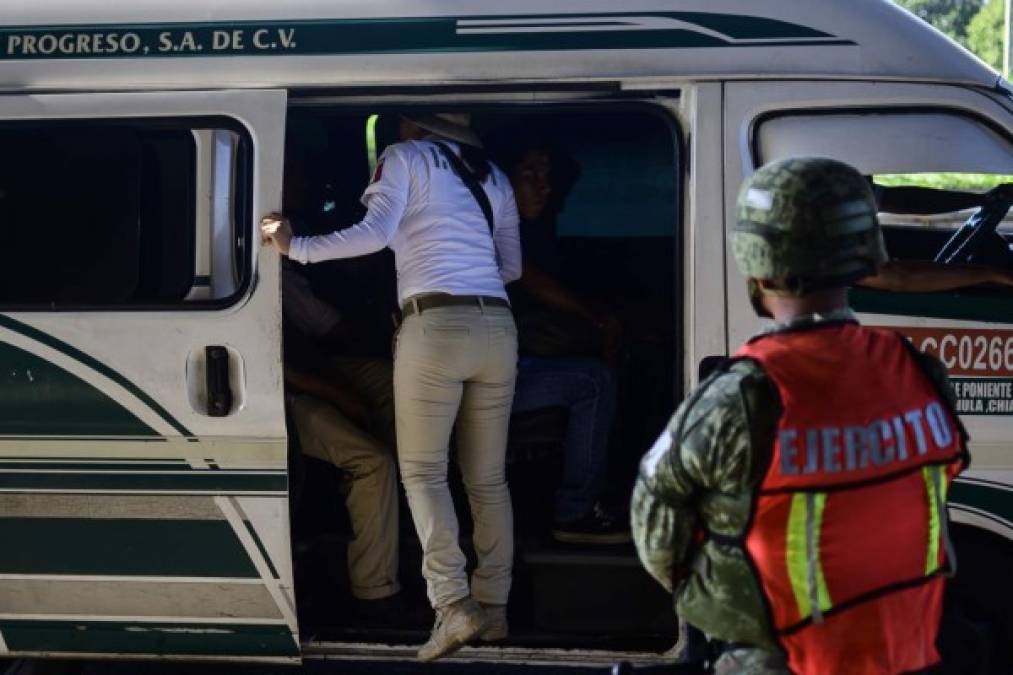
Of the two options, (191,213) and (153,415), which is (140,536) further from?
(191,213)

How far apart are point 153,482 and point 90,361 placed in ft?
1.29

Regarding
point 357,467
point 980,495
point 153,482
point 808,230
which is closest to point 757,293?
point 808,230

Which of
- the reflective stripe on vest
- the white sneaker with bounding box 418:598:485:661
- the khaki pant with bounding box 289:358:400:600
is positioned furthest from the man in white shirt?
the reflective stripe on vest

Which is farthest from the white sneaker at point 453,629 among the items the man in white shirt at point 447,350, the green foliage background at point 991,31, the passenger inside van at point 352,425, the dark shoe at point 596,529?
the green foliage background at point 991,31

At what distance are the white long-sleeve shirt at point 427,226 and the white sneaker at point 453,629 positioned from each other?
3.02ft

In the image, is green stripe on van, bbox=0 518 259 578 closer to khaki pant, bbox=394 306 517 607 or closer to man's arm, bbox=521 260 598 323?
khaki pant, bbox=394 306 517 607

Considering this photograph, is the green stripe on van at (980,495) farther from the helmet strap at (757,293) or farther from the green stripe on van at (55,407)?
the green stripe on van at (55,407)

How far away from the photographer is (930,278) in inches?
182

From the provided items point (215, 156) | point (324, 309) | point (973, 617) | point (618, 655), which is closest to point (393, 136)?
point (324, 309)

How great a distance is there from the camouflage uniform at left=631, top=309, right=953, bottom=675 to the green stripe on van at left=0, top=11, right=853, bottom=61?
2.04 meters

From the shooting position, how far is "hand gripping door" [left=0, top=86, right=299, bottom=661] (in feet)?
15.6

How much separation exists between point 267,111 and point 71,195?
0.69 metres

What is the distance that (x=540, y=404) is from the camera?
5.61m

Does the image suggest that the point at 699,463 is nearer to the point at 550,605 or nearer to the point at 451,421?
the point at 451,421
